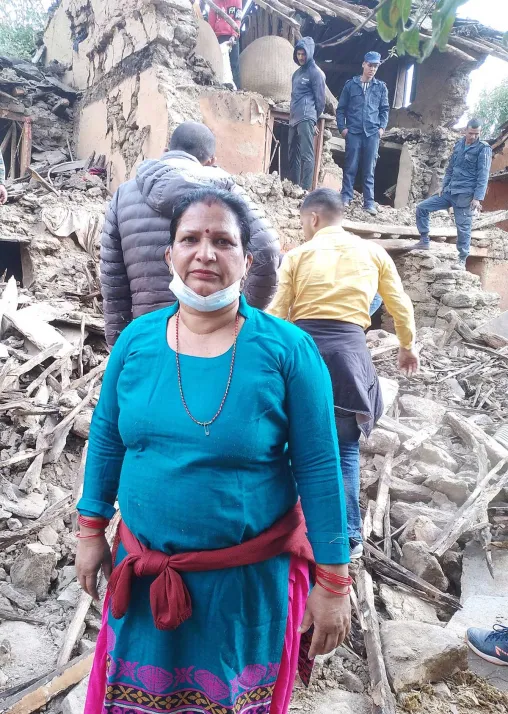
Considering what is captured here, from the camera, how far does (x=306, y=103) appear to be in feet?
30.6

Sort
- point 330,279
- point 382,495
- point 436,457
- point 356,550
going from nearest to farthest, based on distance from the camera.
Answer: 1. point 330,279
2. point 356,550
3. point 382,495
4. point 436,457

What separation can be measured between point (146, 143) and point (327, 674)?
26.4 ft

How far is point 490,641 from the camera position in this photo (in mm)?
2633

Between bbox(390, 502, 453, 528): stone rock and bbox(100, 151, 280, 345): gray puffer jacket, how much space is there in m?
2.24

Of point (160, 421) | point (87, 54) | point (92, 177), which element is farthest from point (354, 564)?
point (87, 54)

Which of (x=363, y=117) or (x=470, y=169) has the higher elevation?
(x=363, y=117)

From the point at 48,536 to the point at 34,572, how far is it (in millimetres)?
384

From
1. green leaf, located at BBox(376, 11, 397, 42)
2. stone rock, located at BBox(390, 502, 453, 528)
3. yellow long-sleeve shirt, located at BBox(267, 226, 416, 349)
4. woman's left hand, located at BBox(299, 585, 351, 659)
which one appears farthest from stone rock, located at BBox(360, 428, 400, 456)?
green leaf, located at BBox(376, 11, 397, 42)

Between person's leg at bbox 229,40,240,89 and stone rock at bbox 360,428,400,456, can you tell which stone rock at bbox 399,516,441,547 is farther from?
person's leg at bbox 229,40,240,89

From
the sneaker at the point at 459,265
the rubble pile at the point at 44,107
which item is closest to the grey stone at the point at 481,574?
the sneaker at the point at 459,265

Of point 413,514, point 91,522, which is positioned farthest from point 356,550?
point 91,522

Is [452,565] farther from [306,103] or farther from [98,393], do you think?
[306,103]

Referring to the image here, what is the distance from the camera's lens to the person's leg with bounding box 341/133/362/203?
10.2 metres

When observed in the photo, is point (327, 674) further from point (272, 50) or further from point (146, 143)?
point (272, 50)
